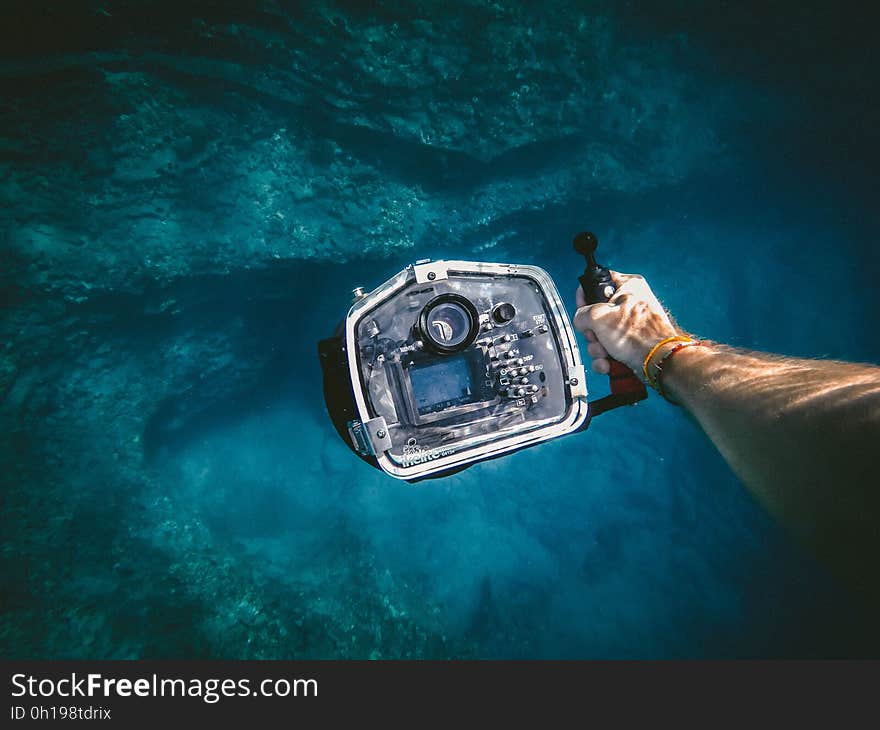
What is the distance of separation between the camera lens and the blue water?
127 inches

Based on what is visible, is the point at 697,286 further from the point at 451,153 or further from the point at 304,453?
the point at 304,453

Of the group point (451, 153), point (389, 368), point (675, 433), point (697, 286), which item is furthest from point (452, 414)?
point (697, 286)

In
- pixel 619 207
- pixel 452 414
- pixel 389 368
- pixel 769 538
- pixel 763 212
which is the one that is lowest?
pixel 769 538

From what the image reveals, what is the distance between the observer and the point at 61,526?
4551 mm

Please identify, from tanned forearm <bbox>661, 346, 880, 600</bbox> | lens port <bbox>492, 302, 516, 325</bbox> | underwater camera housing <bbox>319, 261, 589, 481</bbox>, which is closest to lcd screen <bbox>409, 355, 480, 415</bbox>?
underwater camera housing <bbox>319, 261, 589, 481</bbox>

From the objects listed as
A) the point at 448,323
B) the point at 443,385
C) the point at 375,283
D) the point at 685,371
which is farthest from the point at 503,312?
the point at 375,283

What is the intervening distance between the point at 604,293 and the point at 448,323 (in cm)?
98

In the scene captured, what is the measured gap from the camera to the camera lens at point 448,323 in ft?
8.01

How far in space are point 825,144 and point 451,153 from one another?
23.5 feet

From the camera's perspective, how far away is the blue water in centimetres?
400

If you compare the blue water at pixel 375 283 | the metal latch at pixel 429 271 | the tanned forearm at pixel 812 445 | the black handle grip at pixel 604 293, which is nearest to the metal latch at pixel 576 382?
the black handle grip at pixel 604 293

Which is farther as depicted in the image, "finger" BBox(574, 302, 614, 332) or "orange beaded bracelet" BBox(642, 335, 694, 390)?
"finger" BBox(574, 302, 614, 332)

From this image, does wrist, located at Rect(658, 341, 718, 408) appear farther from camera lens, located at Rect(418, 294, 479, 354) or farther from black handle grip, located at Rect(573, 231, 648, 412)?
camera lens, located at Rect(418, 294, 479, 354)

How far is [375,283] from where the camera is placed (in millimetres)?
6320
